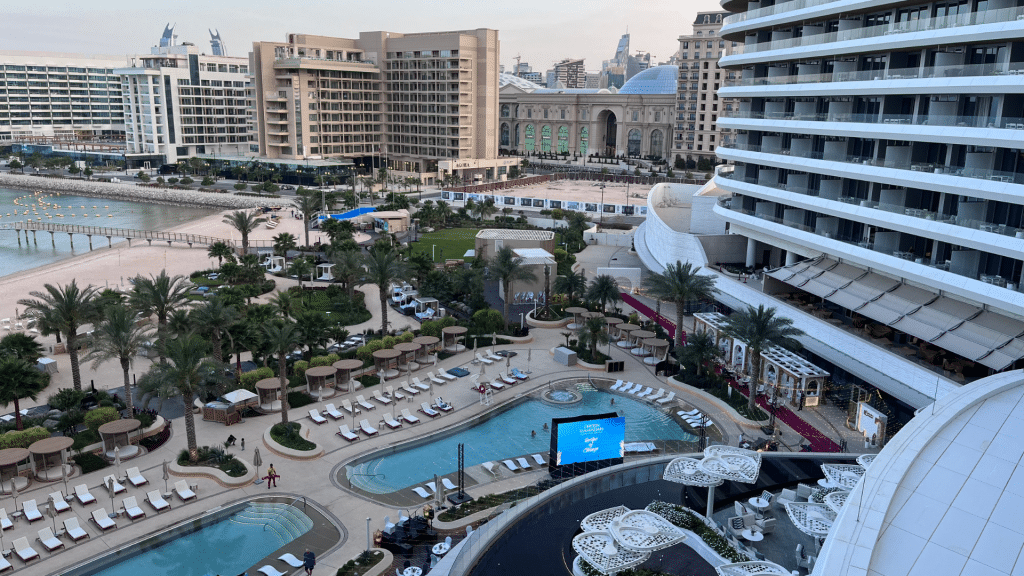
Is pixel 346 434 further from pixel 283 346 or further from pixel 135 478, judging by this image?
pixel 135 478

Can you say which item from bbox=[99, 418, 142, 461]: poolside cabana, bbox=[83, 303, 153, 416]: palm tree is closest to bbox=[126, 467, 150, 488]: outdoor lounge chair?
bbox=[99, 418, 142, 461]: poolside cabana

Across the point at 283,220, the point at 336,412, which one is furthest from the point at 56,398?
the point at 283,220

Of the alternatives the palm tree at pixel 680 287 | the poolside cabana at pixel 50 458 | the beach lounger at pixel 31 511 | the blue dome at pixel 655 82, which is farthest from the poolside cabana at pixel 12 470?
the blue dome at pixel 655 82

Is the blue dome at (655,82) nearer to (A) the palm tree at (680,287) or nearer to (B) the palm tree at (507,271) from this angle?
(B) the palm tree at (507,271)

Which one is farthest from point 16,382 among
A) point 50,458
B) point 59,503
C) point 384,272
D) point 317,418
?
point 384,272

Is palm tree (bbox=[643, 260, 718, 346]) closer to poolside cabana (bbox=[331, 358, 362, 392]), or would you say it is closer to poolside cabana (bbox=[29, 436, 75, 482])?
poolside cabana (bbox=[331, 358, 362, 392])

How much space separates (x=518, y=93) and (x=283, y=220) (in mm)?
110853

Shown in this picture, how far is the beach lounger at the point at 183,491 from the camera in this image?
28.2 metres

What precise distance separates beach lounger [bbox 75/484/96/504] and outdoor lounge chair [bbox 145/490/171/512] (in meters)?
1.99

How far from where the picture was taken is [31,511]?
26.6m

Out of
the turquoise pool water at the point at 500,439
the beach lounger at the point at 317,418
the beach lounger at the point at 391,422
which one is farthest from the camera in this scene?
the beach lounger at the point at 317,418

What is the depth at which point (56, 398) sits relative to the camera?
3416cm

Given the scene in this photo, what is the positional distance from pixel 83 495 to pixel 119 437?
167 inches

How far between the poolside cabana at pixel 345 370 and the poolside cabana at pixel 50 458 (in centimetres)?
1260
